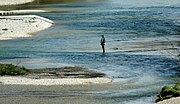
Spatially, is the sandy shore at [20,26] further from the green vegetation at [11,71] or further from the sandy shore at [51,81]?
the sandy shore at [51,81]

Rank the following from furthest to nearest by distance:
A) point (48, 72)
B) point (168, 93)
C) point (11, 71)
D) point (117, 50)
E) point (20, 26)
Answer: point (20, 26), point (117, 50), point (48, 72), point (11, 71), point (168, 93)

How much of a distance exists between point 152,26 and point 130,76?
3283cm

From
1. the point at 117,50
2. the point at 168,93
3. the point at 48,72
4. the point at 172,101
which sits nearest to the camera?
the point at 172,101

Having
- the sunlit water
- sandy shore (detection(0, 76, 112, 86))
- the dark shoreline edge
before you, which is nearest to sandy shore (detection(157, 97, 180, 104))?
the sunlit water

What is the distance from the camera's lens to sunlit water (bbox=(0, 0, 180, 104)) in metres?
33.9

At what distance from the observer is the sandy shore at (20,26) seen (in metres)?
63.5

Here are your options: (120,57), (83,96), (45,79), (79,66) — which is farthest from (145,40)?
(83,96)

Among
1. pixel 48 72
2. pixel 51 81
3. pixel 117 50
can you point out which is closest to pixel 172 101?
pixel 51 81

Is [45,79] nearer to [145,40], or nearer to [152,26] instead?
[145,40]

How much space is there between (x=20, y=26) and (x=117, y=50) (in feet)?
78.6

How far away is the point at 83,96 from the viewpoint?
30.4 meters

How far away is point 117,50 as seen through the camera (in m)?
49.3

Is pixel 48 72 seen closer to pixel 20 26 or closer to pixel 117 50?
pixel 117 50

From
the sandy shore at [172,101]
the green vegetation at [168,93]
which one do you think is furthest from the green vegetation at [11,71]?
the sandy shore at [172,101]
